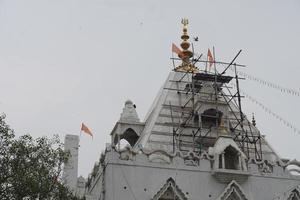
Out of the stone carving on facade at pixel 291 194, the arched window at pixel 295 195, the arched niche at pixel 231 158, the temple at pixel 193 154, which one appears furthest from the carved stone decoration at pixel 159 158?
the arched window at pixel 295 195

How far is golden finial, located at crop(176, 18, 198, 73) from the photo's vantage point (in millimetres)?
34006

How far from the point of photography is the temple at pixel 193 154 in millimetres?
24344

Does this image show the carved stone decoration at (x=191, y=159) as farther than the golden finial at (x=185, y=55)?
No

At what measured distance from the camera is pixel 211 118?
29281 mm

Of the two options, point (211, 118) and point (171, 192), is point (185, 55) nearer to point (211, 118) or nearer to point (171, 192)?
point (211, 118)

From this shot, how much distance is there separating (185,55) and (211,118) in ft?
25.5

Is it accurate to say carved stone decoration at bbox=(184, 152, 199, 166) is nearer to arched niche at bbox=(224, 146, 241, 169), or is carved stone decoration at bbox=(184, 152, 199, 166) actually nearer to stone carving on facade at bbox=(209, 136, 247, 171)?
stone carving on facade at bbox=(209, 136, 247, 171)

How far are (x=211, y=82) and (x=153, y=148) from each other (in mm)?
6645

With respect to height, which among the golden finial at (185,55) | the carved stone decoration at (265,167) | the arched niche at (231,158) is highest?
the golden finial at (185,55)

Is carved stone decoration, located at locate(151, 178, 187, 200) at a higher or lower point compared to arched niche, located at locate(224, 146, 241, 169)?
lower

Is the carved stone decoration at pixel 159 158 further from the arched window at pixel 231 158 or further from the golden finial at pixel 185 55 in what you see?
the golden finial at pixel 185 55

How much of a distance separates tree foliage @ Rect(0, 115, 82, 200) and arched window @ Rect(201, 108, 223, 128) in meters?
8.58

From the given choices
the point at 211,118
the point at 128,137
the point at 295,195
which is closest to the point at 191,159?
the point at 211,118

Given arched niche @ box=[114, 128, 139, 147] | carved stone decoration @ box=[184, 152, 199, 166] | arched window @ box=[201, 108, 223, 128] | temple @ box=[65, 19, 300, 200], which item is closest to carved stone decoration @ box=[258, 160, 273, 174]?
temple @ box=[65, 19, 300, 200]
